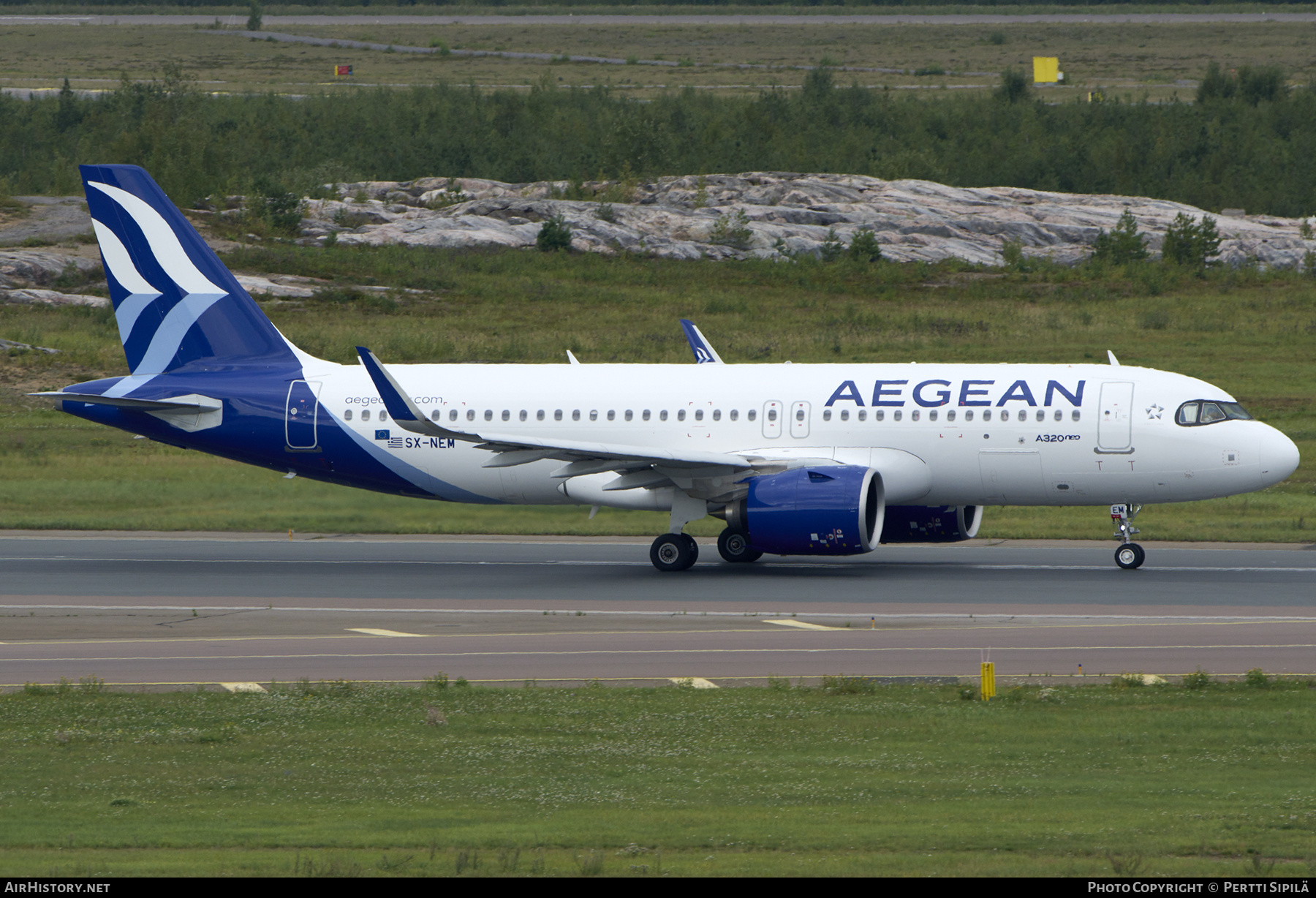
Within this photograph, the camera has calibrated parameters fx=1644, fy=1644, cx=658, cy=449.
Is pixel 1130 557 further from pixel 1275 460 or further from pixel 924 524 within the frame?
pixel 924 524

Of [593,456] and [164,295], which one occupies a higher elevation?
[164,295]

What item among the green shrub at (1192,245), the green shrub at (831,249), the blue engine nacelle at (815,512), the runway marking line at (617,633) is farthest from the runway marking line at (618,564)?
the green shrub at (1192,245)

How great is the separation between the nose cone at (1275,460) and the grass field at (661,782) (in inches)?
506

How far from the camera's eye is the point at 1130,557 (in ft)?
112

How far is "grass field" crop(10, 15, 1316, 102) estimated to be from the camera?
14838 centimetres

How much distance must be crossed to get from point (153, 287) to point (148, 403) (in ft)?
10.7

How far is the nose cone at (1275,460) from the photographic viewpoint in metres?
33.7

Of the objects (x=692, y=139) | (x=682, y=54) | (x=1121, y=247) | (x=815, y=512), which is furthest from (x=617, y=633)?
(x=682, y=54)

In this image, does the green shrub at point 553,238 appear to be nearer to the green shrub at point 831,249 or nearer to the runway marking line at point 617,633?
the green shrub at point 831,249

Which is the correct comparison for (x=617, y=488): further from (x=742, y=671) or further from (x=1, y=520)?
(x=1, y=520)

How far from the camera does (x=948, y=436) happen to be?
34.5 metres

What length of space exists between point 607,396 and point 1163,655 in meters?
15.6

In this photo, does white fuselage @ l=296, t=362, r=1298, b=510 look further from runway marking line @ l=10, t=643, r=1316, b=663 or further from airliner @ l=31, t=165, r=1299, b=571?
runway marking line @ l=10, t=643, r=1316, b=663

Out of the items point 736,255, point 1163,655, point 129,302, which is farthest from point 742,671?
point 736,255
